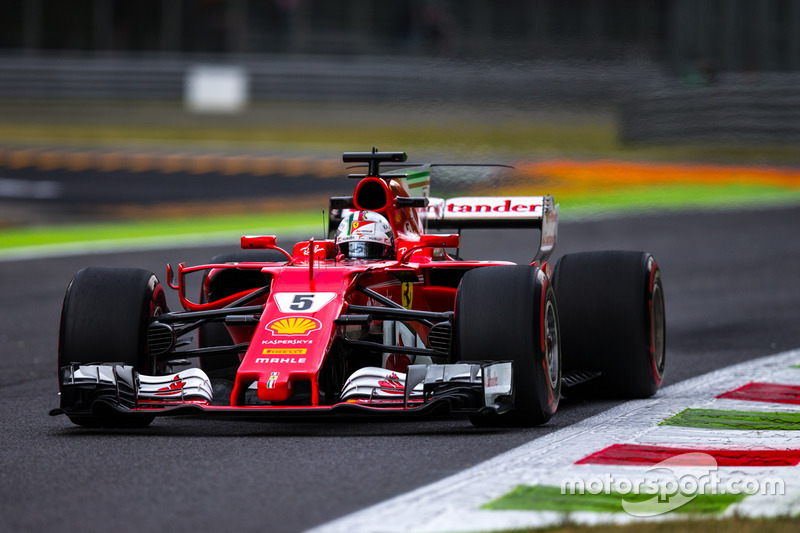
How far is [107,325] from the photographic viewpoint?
740 cm

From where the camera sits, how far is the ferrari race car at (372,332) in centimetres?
692

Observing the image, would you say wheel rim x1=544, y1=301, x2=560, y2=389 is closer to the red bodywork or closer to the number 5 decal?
the red bodywork

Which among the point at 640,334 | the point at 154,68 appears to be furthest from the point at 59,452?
the point at 154,68

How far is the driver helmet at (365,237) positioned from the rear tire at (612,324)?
1133mm

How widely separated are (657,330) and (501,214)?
1276mm

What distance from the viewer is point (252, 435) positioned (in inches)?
279

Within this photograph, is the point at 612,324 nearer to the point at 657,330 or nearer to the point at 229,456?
the point at 657,330

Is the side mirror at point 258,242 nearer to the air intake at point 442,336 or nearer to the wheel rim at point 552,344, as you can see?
the air intake at point 442,336

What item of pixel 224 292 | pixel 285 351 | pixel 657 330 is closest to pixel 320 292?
pixel 285 351

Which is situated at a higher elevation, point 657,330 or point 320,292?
point 320,292

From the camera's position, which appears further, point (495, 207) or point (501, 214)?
point (495, 207)

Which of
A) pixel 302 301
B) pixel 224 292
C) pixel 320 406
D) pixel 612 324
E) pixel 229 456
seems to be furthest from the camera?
pixel 224 292

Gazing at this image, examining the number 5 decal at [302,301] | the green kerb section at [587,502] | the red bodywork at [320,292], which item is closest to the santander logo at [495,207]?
the red bodywork at [320,292]

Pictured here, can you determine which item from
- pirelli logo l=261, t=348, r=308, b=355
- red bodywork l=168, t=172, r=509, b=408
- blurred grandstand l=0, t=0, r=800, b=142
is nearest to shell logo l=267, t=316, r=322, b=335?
red bodywork l=168, t=172, r=509, b=408
